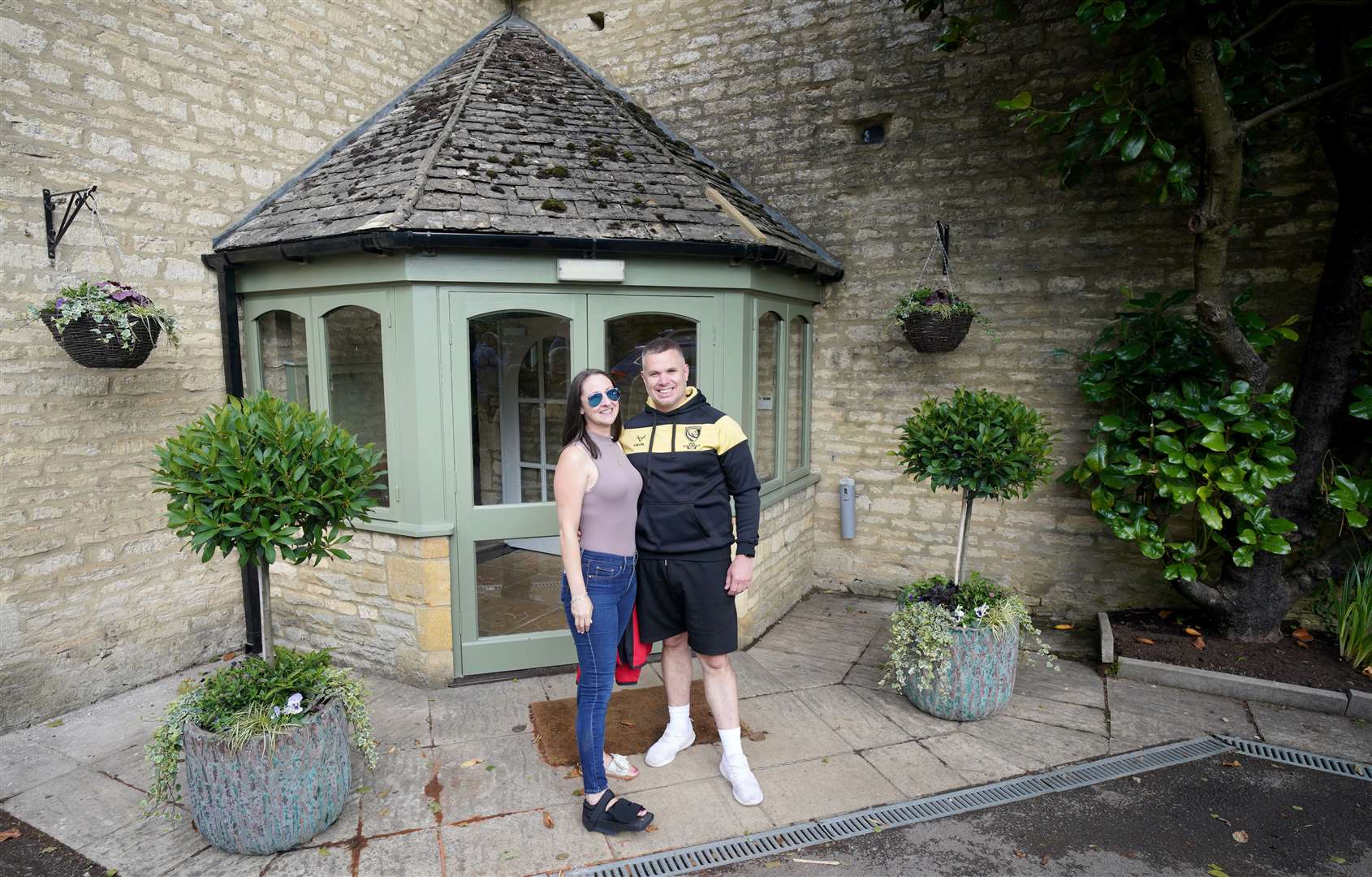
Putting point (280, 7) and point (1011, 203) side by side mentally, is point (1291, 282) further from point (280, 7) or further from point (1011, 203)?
point (280, 7)

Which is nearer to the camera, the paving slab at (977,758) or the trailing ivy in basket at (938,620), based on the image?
the paving slab at (977,758)

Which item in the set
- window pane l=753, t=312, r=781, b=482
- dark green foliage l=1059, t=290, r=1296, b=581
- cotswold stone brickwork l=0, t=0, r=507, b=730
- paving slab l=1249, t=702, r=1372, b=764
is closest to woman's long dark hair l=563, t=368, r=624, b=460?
cotswold stone brickwork l=0, t=0, r=507, b=730

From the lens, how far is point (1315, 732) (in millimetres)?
3973

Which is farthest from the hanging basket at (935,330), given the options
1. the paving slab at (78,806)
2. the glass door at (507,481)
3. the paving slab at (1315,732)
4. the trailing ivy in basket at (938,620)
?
the paving slab at (78,806)

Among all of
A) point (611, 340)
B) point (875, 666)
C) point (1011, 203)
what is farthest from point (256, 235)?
point (1011, 203)

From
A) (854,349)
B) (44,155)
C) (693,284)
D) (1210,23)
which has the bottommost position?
(854,349)

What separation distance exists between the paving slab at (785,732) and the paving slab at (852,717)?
0.18ft

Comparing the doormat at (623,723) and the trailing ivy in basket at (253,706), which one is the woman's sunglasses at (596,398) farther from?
the doormat at (623,723)

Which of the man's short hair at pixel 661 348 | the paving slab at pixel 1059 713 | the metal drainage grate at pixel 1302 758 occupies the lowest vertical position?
the metal drainage grate at pixel 1302 758

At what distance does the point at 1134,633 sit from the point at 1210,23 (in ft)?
12.1

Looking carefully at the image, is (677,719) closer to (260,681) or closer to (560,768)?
(560,768)

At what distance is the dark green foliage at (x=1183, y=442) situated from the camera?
14.2ft

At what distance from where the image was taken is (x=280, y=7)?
5.12 m

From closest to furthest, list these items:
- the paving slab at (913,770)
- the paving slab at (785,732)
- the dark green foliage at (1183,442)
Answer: the paving slab at (913,770) → the paving slab at (785,732) → the dark green foliage at (1183,442)
